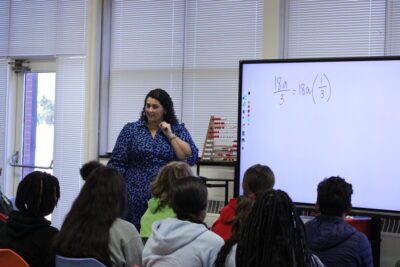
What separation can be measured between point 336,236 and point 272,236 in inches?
30.1

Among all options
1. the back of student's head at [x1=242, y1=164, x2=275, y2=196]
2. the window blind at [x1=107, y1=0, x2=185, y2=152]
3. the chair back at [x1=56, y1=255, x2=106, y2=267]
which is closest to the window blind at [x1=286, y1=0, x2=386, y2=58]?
the window blind at [x1=107, y1=0, x2=185, y2=152]

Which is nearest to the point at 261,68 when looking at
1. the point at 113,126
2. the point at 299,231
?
the point at 113,126

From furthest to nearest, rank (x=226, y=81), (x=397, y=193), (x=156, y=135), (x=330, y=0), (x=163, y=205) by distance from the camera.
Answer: (x=226, y=81)
(x=330, y=0)
(x=156, y=135)
(x=397, y=193)
(x=163, y=205)

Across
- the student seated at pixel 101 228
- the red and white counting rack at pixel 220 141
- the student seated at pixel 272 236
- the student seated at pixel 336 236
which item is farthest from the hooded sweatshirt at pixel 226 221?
the red and white counting rack at pixel 220 141

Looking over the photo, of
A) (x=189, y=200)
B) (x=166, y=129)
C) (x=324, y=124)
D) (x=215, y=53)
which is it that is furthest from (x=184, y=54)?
(x=189, y=200)

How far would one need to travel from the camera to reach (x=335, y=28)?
3.68 m

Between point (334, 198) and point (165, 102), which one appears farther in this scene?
point (165, 102)

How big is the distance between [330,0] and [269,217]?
107 inches

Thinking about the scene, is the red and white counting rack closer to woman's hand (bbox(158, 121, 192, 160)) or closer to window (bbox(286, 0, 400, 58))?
woman's hand (bbox(158, 121, 192, 160))

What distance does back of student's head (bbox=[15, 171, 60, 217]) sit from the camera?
82.0 inches

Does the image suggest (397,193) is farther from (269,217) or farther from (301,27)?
(269,217)

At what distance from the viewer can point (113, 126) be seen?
445cm

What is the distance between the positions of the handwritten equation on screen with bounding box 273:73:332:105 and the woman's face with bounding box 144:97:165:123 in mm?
773

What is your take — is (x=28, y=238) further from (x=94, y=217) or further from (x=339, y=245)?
(x=339, y=245)
